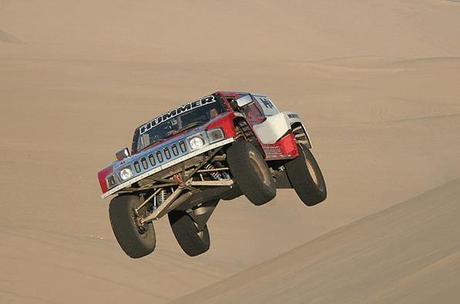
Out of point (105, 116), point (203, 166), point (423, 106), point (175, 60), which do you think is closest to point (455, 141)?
point (423, 106)

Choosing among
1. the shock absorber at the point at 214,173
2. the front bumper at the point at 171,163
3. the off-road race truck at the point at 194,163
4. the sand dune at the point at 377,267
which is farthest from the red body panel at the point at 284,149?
the front bumper at the point at 171,163

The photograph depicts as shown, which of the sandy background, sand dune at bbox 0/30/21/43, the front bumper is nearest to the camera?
the front bumper

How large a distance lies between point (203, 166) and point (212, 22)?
44.6 m

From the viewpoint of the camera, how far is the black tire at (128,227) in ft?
36.2

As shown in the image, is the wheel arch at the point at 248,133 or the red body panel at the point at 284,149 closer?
the wheel arch at the point at 248,133

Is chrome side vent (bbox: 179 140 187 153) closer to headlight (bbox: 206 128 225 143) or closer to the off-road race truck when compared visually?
the off-road race truck

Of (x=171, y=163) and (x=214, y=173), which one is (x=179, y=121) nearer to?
(x=214, y=173)

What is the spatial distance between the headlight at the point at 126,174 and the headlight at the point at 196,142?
769 mm

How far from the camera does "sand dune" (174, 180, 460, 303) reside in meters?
7.77

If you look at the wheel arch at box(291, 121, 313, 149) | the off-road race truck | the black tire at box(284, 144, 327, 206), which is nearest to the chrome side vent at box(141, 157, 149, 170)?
the off-road race truck

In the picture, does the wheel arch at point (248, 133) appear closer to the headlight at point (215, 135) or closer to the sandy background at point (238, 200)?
the headlight at point (215, 135)

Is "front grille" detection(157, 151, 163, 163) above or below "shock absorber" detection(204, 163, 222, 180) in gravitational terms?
above

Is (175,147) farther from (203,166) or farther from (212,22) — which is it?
(212,22)

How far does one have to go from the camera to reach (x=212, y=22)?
55.4m
